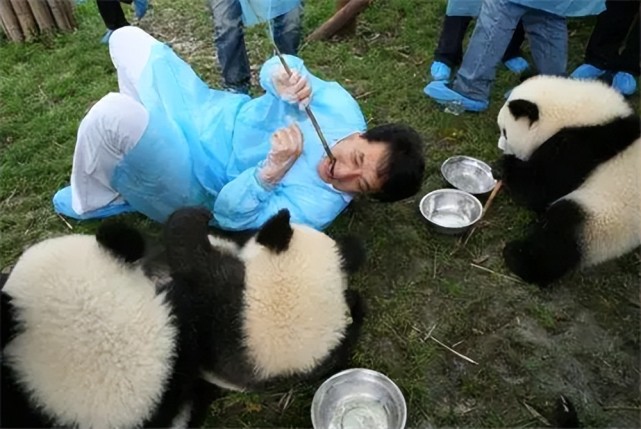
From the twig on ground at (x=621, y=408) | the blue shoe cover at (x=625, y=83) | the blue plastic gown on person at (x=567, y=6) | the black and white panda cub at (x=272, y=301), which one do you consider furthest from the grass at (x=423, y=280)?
the blue plastic gown on person at (x=567, y=6)

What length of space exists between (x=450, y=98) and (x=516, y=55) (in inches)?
28.8

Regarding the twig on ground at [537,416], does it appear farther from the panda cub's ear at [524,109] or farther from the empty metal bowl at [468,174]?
the panda cub's ear at [524,109]

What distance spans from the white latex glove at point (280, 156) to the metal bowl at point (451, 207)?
0.83m

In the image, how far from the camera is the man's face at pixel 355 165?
2.54 metres

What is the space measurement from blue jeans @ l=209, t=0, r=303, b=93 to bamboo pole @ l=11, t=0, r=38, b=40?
1.55 m

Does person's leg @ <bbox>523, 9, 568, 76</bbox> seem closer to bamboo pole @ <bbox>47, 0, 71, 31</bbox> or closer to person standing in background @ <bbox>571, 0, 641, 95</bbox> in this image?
person standing in background @ <bbox>571, 0, 641, 95</bbox>

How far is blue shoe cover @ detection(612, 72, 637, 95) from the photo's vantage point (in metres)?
3.95

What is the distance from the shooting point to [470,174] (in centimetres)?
338

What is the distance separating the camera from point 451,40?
3977 mm

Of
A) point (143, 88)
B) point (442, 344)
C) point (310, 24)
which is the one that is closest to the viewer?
point (442, 344)

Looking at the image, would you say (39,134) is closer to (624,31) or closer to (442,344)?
(442,344)

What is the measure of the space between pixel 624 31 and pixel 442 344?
100 inches

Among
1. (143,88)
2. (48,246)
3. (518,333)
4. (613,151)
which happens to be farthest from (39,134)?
(613,151)

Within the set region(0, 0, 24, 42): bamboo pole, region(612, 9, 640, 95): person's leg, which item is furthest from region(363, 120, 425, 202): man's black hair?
region(0, 0, 24, 42): bamboo pole
